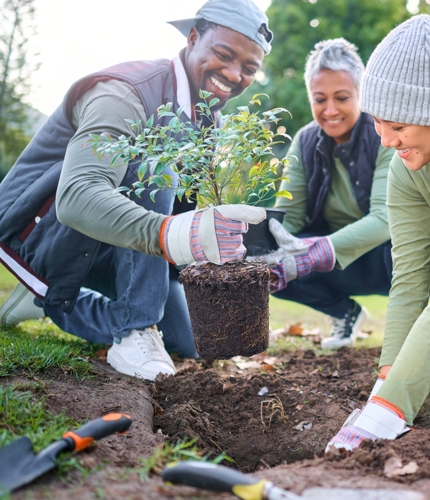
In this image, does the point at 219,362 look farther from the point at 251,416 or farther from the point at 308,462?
the point at 308,462

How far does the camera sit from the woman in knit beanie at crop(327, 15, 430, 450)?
2.00 metres

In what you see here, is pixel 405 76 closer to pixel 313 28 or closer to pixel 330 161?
pixel 330 161

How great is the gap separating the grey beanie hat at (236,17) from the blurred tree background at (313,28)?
14931 mm

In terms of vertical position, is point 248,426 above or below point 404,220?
below

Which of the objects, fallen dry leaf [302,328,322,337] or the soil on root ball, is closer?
the soil on root ball

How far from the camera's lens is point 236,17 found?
9.40 ft

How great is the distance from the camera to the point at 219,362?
3.47 meters

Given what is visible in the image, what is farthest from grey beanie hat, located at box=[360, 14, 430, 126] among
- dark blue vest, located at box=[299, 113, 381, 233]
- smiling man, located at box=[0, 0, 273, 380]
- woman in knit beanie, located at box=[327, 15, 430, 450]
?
dark blue vest, located at box=[299, 113, 381, 233]

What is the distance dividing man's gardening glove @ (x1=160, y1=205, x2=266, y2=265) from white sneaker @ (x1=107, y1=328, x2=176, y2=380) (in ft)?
2.74

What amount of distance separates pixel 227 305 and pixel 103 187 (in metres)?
0.72

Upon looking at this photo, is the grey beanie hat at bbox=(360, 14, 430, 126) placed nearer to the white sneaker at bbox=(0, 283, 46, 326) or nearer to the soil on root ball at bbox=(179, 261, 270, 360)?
the soil on root ball at bbox=(179, 261, 270, 360)

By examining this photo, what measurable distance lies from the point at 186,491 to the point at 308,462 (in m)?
0.49

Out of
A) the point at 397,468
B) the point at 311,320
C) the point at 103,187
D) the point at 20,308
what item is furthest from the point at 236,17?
the point at 311,320

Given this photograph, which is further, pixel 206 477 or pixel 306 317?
pixel 306 317
